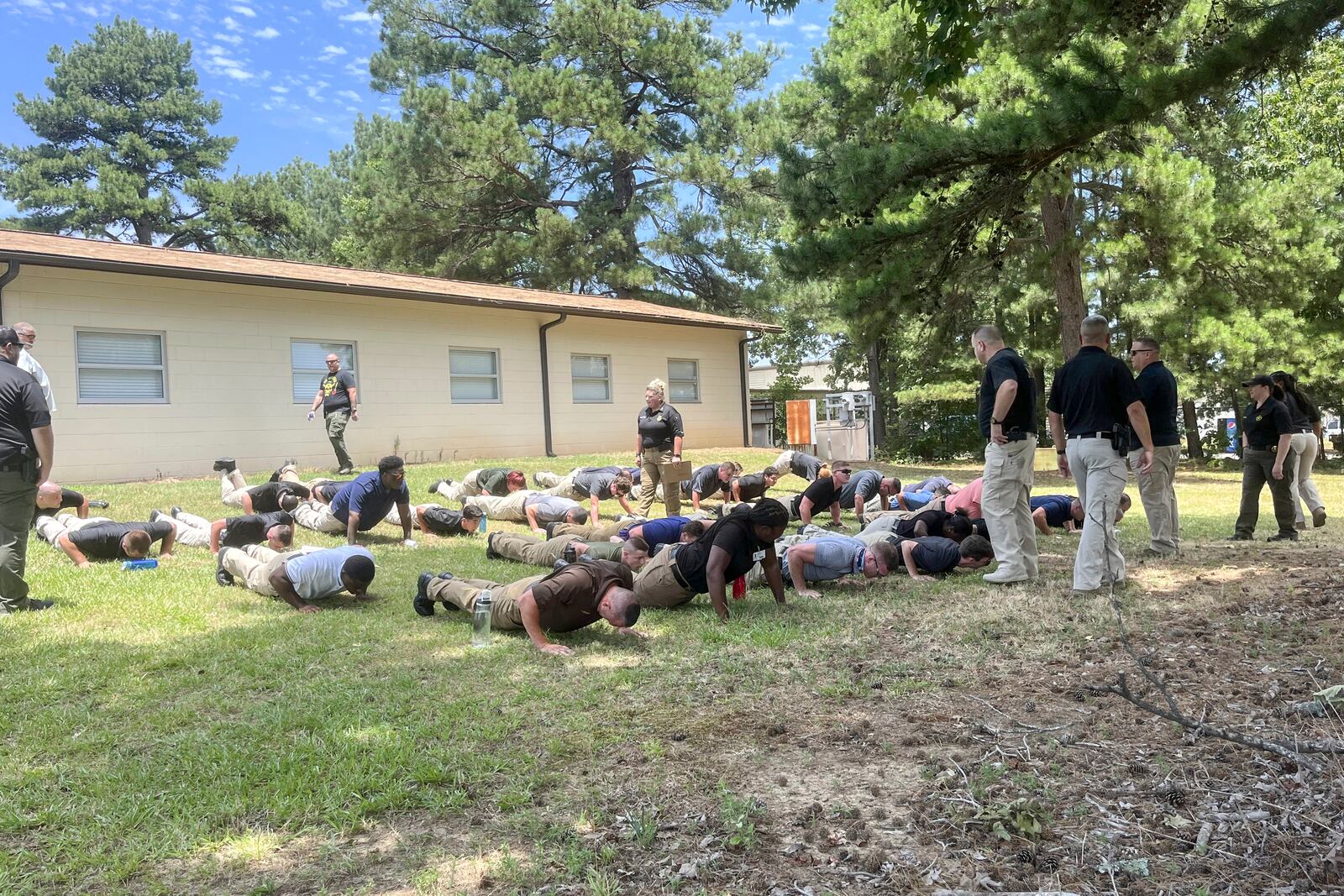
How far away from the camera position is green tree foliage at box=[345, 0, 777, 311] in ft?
80.2

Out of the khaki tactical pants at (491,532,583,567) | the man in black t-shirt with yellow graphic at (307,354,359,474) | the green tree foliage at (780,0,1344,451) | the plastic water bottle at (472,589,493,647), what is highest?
the green tree foliage at (780,0,1344,451)

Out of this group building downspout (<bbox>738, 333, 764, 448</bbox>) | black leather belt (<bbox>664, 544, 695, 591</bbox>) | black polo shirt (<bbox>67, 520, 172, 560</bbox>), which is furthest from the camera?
building downspout (<bbox>738, 333, 764, 448</bbox>)

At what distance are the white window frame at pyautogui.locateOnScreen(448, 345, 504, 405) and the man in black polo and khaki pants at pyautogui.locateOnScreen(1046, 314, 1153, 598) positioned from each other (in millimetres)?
12632

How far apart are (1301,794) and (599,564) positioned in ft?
11.7

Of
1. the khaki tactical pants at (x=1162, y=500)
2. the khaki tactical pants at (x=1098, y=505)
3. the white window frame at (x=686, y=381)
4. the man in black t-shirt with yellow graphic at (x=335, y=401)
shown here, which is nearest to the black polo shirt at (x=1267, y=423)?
the khaki tactical pants at (x=1162, y=500)

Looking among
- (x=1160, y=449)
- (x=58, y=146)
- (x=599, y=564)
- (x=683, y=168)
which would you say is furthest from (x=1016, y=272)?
(x=58, y=146)

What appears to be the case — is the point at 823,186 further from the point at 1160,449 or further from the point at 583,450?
the point at 583,450

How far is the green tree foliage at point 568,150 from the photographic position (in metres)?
24.5

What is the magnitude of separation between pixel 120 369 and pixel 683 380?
1170 centimetres

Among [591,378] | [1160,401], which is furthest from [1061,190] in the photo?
[591,378]

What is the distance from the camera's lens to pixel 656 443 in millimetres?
10711

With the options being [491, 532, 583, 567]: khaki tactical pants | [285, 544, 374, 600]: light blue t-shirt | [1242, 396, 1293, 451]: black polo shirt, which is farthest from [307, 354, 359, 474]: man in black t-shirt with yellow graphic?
[1242, 396, 1293, 451]: black polo shirt

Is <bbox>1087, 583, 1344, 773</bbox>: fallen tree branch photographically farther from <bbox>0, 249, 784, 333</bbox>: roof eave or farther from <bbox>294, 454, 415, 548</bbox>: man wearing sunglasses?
<bbox>0, 249, 784, 333</bbox>: roof eave

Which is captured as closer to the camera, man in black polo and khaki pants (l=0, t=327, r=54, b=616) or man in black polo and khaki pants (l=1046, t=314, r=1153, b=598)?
man in black polo and khaki pants (l=0, t=327, r=54, b=616)
